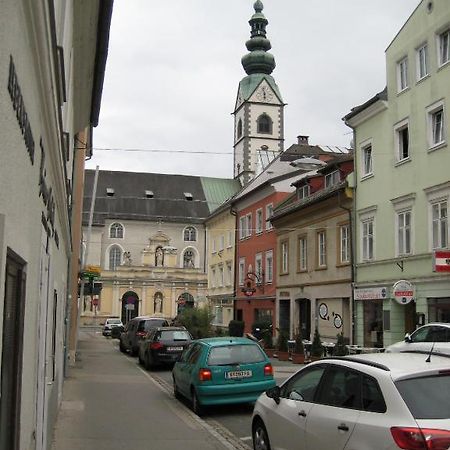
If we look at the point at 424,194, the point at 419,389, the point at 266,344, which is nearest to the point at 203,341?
the point at 419,389

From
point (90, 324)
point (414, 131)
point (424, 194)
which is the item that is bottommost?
point (90, 324)

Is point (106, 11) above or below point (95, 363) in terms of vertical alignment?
above

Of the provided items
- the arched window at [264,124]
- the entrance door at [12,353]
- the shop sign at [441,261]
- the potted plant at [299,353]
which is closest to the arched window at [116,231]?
the arched window at [264,124]

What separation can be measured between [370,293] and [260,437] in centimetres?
1795

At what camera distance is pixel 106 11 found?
31.9 feet

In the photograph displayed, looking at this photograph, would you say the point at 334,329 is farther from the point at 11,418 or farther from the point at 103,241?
the point at 103,241

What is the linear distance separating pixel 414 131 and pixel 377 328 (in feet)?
26.0

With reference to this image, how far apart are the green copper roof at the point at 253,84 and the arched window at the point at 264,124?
334cm

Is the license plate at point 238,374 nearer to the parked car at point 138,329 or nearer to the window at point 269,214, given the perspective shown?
the parked car at point 138,329

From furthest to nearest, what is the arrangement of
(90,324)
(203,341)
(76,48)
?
(90,324)
(203,341)
(76,48)

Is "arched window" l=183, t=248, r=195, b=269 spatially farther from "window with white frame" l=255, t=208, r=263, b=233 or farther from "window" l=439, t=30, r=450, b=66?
"window" l=439, t=30, r=450, b=66

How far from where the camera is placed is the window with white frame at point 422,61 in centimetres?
2323

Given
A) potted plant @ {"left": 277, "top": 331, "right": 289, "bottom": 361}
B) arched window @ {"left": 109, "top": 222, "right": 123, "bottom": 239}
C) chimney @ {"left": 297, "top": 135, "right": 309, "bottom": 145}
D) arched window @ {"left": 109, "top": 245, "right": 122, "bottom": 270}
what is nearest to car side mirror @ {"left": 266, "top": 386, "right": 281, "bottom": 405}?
potted plant @ {"left": 277, "top": 331, "right": 289, "bottom": 361}

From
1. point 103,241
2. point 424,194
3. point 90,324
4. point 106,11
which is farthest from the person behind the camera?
point 103,241
